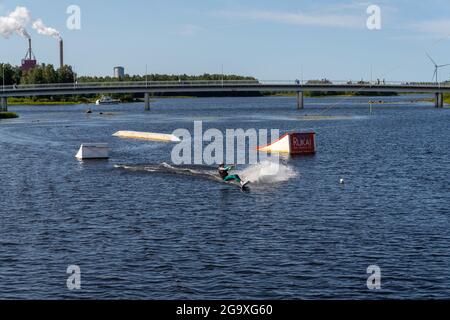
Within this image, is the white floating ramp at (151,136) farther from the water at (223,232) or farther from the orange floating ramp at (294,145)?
the water at (223,232)

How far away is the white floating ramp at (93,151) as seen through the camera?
4136 inches

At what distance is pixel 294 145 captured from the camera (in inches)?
4326

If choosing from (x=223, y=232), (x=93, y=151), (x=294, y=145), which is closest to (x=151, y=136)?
(x=93, y=151)

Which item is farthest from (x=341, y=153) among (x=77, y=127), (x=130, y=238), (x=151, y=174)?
(x=77, y=127)

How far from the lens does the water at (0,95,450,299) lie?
36.7 meters

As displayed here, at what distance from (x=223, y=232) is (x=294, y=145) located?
61.4 metres

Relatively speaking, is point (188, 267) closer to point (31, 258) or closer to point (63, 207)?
point (31, 258)

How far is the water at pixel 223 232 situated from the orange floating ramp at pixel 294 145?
12.8 m

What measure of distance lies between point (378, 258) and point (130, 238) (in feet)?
58.1

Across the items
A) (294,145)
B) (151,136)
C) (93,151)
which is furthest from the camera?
(151,136)

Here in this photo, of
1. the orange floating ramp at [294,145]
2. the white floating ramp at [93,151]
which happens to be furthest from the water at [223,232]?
the orange floating ramp at [294,145]

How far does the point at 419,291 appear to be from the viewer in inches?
1388

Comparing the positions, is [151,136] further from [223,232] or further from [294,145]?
[223,232]
